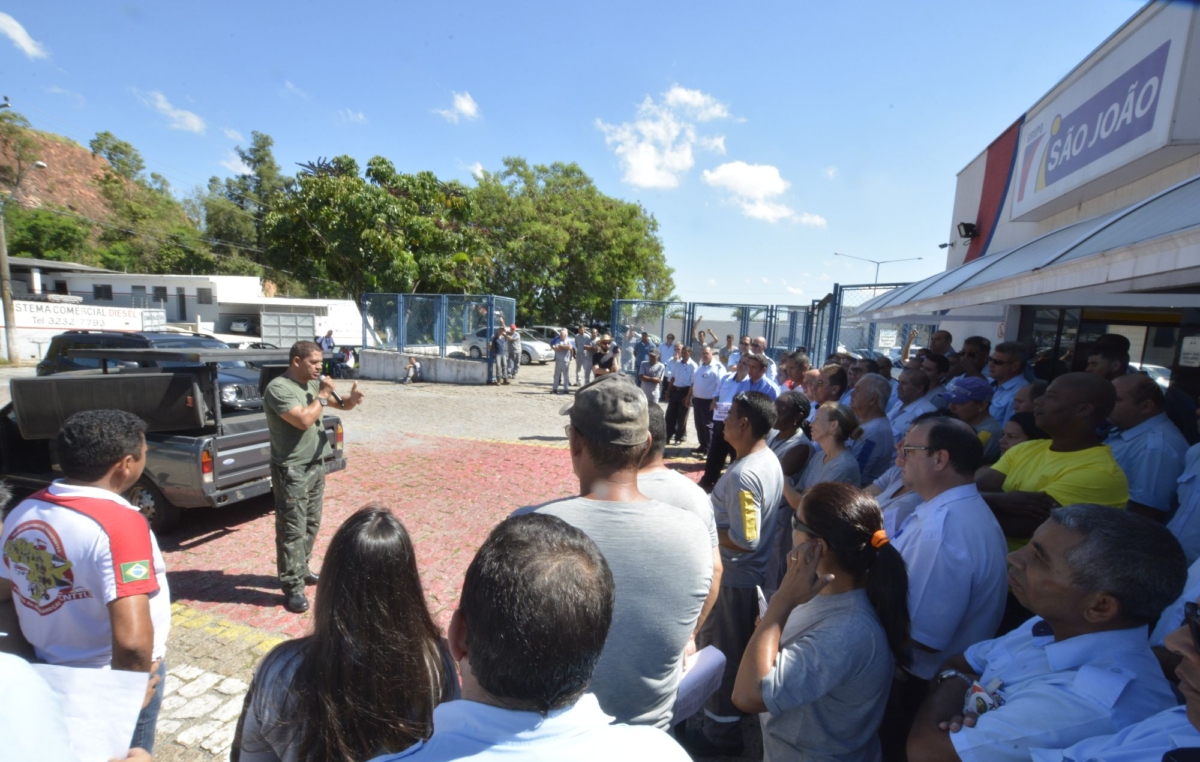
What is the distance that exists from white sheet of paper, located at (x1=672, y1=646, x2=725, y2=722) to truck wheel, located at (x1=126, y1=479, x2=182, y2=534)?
534cm

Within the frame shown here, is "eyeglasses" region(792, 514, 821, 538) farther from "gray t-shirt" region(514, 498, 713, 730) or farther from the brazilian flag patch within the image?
the brazilian flag patch

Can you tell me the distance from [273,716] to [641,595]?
0.98 meters

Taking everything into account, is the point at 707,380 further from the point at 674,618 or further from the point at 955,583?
the point at 674,618

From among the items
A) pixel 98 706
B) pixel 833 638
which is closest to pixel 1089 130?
pixel 833 638

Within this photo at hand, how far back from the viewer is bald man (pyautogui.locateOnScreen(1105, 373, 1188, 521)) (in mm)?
2814

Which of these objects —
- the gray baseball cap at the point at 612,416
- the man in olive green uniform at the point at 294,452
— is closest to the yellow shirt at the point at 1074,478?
the gray baseball cap at the point at 612,416

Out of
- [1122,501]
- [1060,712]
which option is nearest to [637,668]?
[1060,712]

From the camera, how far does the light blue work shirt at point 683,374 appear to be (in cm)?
920

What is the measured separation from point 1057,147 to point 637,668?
27.4ft

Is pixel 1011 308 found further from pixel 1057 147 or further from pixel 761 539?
pixel 761 539

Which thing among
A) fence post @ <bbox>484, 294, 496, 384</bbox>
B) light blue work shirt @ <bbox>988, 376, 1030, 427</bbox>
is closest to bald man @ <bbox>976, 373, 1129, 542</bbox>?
light blue work shirt @ <bbox>988, 376, 1030, 427</bbox>

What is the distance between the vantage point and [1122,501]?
258cm

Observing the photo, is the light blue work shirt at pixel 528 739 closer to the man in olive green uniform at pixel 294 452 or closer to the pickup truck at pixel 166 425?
the man in olive green uniform at pixel 294 452

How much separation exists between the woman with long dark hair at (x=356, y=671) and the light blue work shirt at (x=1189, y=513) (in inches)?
120
